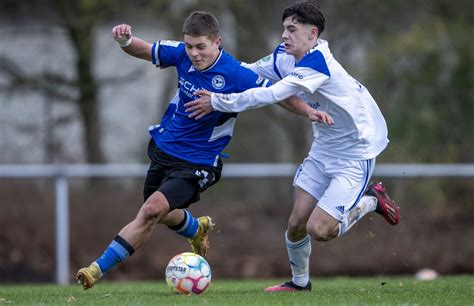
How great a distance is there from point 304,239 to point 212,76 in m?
1.46

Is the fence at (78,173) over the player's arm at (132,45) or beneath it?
beneath

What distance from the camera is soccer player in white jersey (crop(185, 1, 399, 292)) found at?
691cm

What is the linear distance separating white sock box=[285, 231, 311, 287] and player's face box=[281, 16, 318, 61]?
1481 mm

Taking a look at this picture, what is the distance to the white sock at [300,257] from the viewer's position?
7410mm

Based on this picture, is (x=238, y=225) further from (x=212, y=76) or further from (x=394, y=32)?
(x=212, y=76)

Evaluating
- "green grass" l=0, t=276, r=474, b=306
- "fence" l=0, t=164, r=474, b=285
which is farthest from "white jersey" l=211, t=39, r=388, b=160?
"fence" l=0, t=164, r=474, b=285

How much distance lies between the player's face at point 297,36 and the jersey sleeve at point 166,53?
874 mm

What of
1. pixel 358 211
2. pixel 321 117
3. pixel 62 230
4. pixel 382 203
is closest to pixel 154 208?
pixel 321 117

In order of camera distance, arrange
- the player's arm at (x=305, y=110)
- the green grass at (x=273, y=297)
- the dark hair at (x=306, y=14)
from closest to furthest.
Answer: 1. the green grass at (x=273, y=297)
2. the player's arm at (x=305, y=110)
3. the dark hair at (x=306, y=14)

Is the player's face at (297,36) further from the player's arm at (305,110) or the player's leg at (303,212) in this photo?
the player's leg at (303,212)

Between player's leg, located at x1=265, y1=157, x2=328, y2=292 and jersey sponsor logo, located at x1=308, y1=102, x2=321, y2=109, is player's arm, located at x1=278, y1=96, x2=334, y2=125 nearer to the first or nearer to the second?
jersey sponsor logo, located at x1=308, y1=102, x2=321, y2=109

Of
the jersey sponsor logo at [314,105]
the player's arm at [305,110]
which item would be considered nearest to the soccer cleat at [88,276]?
the player's arm at [305,110]

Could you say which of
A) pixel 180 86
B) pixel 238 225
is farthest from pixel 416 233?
pixel 180 86

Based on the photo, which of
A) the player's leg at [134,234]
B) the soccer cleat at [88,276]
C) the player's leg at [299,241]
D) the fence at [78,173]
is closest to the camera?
the soccer cleat at [88,276]
